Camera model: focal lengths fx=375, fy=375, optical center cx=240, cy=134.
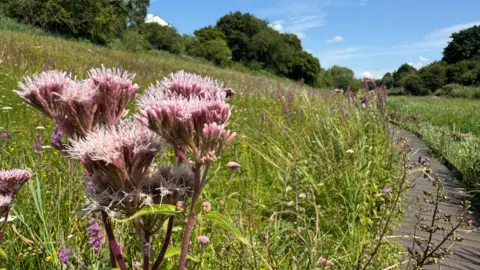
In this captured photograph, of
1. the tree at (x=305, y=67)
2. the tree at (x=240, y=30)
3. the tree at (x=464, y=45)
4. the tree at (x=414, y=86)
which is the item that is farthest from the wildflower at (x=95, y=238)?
the tree at (x=464, y=45)

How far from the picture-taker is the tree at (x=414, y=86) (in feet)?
144

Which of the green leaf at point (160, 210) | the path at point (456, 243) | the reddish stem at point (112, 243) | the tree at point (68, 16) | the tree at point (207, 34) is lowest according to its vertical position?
the path at point (456, 243)

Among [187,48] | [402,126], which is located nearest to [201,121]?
[402,126]

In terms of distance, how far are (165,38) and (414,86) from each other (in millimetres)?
30126

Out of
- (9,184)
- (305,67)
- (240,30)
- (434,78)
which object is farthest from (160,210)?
(240,30)

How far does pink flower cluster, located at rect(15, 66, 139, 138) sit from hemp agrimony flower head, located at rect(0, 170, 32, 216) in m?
0.36

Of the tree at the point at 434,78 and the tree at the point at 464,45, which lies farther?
the tree at the point at 464,45

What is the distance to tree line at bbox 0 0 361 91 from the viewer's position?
2950cm

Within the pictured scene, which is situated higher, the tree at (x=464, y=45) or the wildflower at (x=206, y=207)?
the tree at (x=464, y=45)

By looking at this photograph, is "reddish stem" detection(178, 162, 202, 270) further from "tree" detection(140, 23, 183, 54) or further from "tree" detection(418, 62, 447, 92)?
"tree" detection(418, 62, 447, 92)

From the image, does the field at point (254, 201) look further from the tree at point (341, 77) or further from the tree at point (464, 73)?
the tree at point (341, 77)

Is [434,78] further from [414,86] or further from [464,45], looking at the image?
[464,45]

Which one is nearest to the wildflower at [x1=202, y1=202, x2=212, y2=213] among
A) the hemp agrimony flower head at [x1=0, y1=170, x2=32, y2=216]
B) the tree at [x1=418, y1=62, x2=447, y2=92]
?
the hemp agrimony flower head at [x1=0, y1=170, x2=32, y2=216]

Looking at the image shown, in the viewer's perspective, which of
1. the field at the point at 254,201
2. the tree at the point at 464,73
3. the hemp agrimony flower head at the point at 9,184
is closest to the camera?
the hemp agrimony flower head at the point at 9,184
